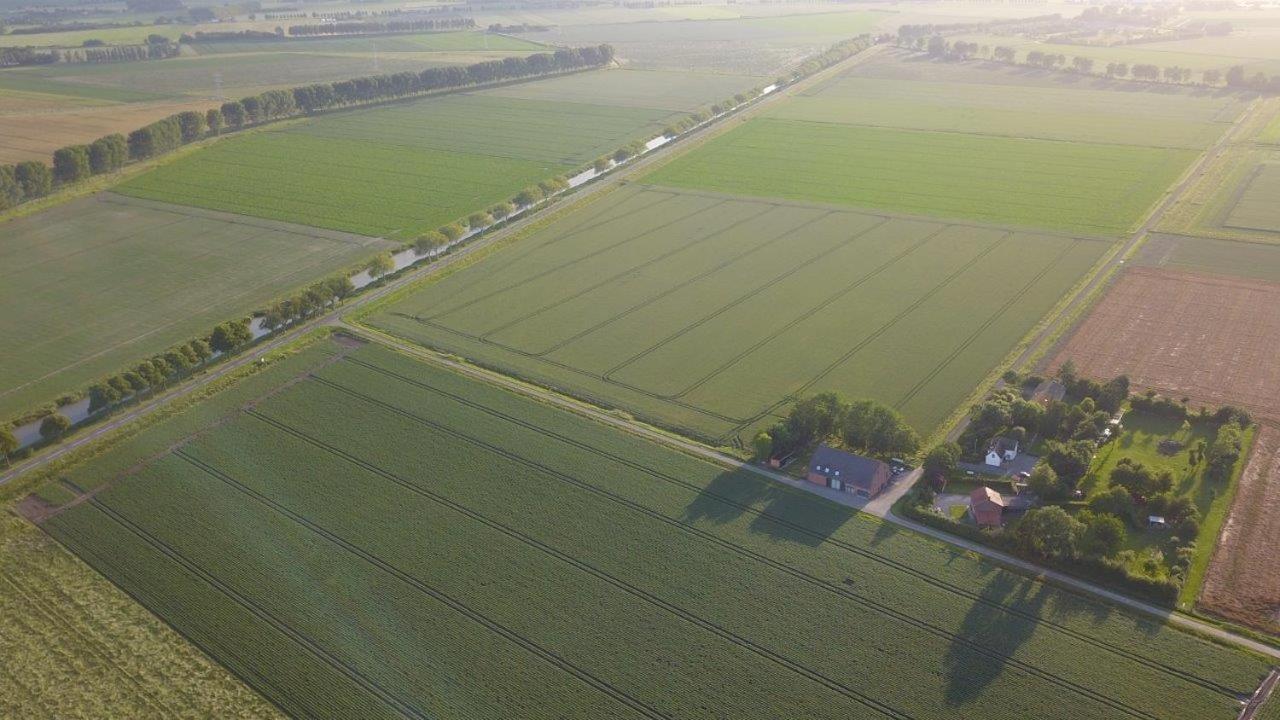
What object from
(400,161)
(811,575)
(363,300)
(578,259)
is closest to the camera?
(811,575)

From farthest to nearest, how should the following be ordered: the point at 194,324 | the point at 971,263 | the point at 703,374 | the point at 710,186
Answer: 1. the point at 710,186
2. the point at 971,263
3. the point at 194,324
4. the point at 703,374

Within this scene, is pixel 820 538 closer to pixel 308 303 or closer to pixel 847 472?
pixel 847 472

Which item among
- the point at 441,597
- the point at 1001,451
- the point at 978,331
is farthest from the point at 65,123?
the point at 1001,451

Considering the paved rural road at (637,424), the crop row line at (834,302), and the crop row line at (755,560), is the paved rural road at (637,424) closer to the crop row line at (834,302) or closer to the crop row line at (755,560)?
the crop row line at (755,560)

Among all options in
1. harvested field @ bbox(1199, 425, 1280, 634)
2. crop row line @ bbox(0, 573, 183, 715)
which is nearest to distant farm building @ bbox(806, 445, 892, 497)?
harvested field @ bbox(1199, 425, 1280, 634)

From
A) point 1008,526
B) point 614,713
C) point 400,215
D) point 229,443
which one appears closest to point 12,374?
point 229,443

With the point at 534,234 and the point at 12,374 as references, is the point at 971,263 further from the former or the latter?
the point at 12,374
